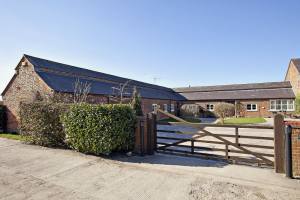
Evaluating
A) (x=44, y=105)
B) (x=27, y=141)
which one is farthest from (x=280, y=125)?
(x=27, y=141)

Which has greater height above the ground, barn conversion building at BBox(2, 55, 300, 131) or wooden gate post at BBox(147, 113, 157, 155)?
barn conversion building at BBox(2, 55, 300, 131)

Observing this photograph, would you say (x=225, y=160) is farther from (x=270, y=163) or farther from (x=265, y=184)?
(x=265, y=184)

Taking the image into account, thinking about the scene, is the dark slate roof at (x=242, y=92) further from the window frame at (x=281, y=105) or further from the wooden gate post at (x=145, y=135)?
the wooden gate post at (x=145, y=135)

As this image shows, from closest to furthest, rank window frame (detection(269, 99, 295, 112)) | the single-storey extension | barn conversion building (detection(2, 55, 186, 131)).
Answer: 1. barn conversion building (detection(2, 55, 186, 131))
2. window frame (detection(269, 99, 295, 112))
3. the single-storey extension

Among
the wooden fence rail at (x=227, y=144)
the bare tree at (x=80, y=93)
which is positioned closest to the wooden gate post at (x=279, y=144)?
the wooden fence rail at (x=227, y=144)

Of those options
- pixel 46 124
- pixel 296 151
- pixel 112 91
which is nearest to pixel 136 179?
pixel 296 151

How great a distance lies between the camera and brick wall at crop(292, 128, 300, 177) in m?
5.74

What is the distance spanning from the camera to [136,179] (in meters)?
5.82

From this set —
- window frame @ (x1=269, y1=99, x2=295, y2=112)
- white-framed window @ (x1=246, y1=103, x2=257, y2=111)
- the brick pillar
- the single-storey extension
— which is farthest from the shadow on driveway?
window frame @ (x1=269, y1=99, x2=295, y2=112)

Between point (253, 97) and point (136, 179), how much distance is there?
32392mm

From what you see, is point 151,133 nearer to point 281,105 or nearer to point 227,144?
point 227,144

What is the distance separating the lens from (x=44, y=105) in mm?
10211

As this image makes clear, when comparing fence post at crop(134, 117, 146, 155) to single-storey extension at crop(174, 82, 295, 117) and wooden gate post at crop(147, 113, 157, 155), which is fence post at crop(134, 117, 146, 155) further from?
single-storey extension at crop(174, 82, 295, 117)

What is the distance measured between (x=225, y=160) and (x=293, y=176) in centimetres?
210
